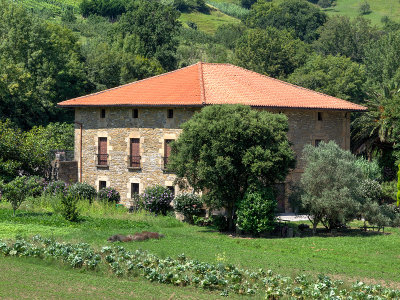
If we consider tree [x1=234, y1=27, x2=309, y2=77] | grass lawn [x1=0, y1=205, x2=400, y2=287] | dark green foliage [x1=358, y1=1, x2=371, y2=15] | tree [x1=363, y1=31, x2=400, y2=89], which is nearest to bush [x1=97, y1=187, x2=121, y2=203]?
grass lawn [x1=0, y1=205, x2=400, y2=287]

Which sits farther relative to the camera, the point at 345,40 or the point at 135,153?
the point at 345,40

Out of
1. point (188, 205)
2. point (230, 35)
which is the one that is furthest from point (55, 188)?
point (230, 35)

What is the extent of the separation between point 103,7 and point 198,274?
110 metres

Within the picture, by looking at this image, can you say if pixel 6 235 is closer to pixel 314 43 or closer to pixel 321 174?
pixel 321 174

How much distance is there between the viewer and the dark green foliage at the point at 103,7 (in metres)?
126

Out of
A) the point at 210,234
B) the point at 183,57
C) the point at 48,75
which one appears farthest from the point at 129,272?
the point at 183,57

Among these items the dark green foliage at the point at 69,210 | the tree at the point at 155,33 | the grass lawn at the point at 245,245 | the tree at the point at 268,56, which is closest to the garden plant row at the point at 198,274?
the grass lawn at the point at 245,245

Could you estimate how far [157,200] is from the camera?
3934 cm

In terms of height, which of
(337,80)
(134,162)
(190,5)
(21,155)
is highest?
(190,5)

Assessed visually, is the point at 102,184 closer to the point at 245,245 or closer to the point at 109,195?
the point at 109,195

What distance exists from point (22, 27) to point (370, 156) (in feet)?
107

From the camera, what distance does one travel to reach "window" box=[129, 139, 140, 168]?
1693 inches

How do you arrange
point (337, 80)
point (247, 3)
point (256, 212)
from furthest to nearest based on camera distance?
point (247, 3), point (337, 80), point (256, 212)

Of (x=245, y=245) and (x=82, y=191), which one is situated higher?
(x=82, y=191)
